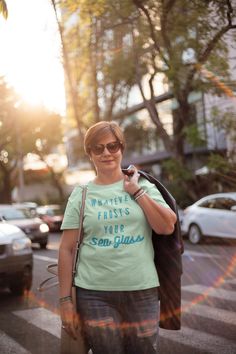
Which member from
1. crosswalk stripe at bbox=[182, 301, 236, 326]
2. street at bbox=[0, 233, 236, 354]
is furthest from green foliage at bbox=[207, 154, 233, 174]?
crosswalk stripe at bbox=[182, 301, 236, 326]

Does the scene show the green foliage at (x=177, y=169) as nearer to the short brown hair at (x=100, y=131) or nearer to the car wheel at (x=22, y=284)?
the car wheel at (x=22, y=284)

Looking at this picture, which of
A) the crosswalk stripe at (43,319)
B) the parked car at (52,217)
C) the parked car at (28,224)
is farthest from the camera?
the parked car at (52,217)

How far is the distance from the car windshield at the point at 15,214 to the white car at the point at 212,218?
4823 mm

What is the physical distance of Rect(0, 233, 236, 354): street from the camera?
204 inches

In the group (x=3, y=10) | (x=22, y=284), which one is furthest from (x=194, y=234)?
(x=3, y=10)

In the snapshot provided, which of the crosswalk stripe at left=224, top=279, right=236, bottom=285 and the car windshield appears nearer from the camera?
the crosswalk stripe at left=224, top=279, right=236, bottom=285

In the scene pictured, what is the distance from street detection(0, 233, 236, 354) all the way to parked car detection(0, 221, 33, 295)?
0.71 ft

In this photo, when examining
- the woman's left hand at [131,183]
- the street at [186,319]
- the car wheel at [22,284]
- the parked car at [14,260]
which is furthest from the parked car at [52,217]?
the woman's left hand at [131,183]

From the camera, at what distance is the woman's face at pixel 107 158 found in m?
2.81

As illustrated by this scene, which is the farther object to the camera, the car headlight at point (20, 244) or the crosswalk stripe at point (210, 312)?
the car headlight at point (20, 244)

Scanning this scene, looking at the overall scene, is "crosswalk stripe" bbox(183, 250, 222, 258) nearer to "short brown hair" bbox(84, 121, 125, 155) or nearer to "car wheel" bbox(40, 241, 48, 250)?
"car wheel" bbox(40, 241, 48, 250)

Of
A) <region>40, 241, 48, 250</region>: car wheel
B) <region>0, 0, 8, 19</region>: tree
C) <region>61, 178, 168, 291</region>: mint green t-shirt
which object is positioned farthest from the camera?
<region>40, 241, 48, 250</region>: car wheel

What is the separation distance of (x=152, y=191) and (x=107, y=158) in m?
0.29

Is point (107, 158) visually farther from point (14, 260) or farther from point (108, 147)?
point (14, 260)
